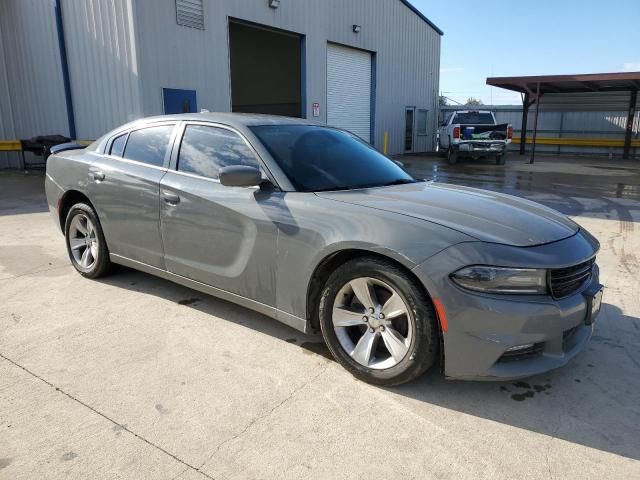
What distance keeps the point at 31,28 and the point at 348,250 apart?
Answer: 1478cm

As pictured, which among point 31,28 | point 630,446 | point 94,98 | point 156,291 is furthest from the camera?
point 31,28

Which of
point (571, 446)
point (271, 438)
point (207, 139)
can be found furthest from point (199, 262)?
point (571, 446)

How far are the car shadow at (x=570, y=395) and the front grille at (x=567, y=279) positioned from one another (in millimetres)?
613

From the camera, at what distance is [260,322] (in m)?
3.82

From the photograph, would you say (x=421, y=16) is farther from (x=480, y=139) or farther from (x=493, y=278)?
(x=493, y=278)

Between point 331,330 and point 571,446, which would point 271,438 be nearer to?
point 331,330

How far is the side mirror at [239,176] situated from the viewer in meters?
3.21

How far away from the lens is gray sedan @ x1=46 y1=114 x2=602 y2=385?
2578mm

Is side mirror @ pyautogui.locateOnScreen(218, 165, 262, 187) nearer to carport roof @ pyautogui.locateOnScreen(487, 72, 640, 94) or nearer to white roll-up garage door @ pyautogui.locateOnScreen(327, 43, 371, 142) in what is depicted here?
white roll-up garage door @ pyautogui.locateOnScreen(327, 43, 371, 142)

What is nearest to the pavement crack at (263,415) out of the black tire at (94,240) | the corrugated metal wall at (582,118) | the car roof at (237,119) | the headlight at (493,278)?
the headlight at (493,278)

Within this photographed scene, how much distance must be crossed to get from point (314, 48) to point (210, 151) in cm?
1406

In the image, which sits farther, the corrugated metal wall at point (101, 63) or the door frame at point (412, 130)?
the door frame at point (412, 130)

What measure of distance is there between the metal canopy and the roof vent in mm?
13109

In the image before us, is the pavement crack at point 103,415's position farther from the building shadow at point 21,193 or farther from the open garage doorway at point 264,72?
the open garage doorway at point 264,72
